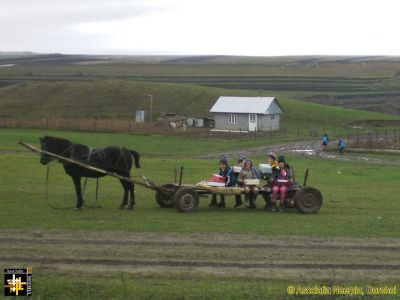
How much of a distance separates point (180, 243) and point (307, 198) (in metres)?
6.55

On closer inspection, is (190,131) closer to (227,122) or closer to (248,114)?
(227,122)

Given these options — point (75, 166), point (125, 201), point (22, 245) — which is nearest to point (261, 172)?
point (125, 201)

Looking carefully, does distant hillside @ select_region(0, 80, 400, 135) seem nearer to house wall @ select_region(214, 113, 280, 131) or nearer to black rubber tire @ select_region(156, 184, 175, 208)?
house wall @ select_region(214, 113, 280, 131)

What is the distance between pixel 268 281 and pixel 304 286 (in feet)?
2.31

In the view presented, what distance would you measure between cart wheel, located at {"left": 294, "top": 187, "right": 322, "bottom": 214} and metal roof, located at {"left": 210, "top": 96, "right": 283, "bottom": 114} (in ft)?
193

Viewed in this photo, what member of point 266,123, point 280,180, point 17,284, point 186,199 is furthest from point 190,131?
point 17,284

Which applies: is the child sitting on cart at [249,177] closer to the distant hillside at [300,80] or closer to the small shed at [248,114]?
the small shed at [248,114]

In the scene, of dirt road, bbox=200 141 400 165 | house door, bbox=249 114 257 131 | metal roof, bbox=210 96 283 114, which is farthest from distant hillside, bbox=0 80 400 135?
dirt road, bbox=200 141 400 165

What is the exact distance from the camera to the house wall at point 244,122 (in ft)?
264

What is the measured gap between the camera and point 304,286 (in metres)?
12.3

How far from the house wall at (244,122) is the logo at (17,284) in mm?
69408

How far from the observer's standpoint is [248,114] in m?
80.5

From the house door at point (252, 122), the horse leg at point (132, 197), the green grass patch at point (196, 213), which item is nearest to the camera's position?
the green grass patch at point (196, 213)

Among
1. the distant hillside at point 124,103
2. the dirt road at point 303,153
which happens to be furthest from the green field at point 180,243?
the distant hillside at point 124,103
